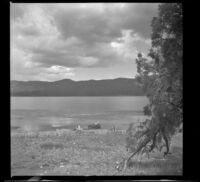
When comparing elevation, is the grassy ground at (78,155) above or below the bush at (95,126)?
below

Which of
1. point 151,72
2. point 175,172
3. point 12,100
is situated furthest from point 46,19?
point 175,172

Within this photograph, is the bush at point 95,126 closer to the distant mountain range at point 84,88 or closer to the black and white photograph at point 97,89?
the black and white photograph at point 97,89

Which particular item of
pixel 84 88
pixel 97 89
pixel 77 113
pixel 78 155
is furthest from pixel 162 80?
pixel 78 155

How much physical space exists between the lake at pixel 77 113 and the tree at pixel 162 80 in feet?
0.42

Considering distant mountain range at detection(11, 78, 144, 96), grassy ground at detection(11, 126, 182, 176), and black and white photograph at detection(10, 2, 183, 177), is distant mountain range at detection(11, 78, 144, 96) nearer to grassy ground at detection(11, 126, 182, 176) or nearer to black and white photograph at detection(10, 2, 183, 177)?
black and white photograph at detection(10, 2, 183, 177)

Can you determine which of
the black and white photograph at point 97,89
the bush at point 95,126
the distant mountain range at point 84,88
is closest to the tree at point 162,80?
the black and white photograph at point 97,89

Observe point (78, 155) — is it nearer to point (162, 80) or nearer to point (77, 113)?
point (77, 113)

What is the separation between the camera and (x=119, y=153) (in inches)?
98.2

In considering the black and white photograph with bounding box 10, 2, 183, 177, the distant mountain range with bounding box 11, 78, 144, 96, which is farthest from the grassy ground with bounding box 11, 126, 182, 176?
the distant mountain range with bounding box 11, 78, 144, 96

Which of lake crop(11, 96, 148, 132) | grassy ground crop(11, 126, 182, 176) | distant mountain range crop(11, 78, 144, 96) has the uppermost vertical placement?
distant mountain range crop(11, 78, 144, 96)

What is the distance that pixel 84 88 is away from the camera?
2.51 m

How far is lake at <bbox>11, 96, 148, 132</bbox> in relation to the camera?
2455 mm

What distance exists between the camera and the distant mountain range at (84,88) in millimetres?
2475
